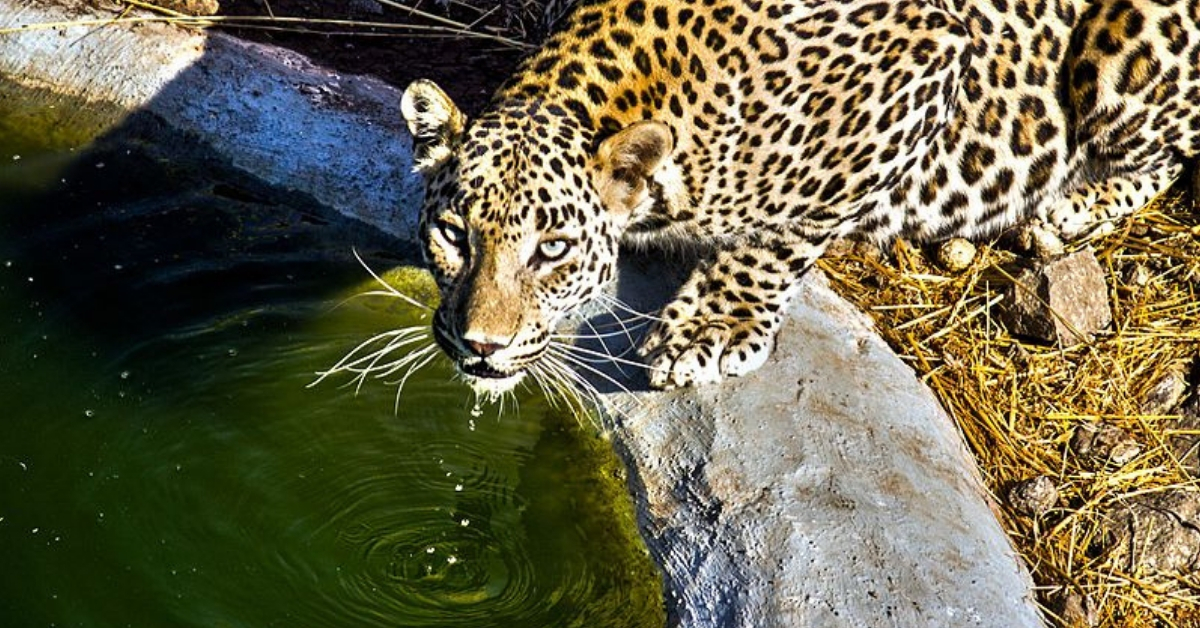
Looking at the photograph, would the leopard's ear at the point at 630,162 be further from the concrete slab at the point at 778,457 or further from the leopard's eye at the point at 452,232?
the concrete slab at the point at 778,457

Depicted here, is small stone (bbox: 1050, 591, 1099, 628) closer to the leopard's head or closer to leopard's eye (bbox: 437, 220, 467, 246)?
the leopard's head

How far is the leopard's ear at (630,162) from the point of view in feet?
21.0

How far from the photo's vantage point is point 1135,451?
25.8ft

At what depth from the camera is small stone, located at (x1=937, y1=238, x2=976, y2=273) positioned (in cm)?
845

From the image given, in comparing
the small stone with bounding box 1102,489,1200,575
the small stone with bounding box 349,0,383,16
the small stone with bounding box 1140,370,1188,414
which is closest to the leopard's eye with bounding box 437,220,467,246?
the small stone with bounding box 1102,489,1200,575

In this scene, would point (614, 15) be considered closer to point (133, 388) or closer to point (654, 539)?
point (654, 539)

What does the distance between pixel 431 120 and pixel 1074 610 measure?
10.7 ft

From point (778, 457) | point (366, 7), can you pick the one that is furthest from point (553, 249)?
point (366, 7)

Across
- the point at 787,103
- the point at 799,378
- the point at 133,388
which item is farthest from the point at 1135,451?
the point at 133,388

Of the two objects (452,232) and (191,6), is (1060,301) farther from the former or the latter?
(191,6)

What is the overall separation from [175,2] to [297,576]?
4.20 meters

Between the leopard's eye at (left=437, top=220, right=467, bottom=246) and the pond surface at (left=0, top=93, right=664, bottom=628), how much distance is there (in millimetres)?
1395

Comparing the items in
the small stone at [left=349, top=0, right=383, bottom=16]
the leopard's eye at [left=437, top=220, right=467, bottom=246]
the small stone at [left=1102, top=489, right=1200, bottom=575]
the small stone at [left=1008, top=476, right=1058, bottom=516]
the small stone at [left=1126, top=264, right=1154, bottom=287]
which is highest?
the leopard's eye at [left=437, top=220, right=467, bottom=246]

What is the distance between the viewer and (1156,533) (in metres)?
7.55
